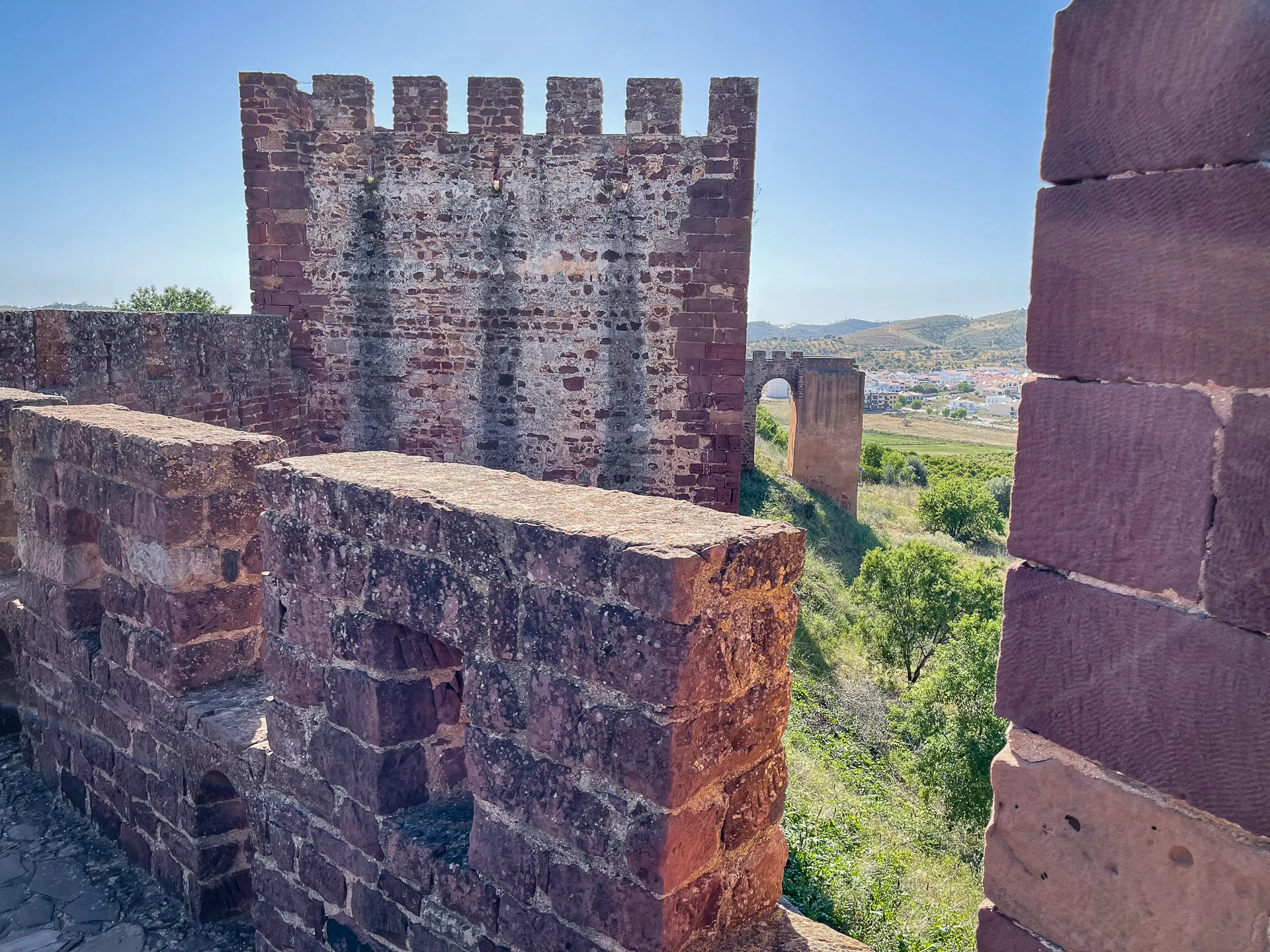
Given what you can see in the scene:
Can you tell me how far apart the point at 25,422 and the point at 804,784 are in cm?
514

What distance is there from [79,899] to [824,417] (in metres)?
22.5

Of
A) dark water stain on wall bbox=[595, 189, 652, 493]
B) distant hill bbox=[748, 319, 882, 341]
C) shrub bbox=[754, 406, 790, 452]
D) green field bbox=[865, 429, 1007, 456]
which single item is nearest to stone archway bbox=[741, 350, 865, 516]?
shrub bbox=[754, 406, 790, 452]

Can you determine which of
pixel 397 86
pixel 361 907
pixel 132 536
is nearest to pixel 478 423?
pixel 397 86

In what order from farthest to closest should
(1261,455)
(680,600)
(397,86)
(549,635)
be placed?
(397,86), (549,635), (680,600), (1261,455)

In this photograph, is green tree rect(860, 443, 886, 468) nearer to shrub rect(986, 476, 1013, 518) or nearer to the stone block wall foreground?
shrub rect(986, 476, 1013, 518)

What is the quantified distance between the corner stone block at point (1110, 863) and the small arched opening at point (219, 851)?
270 centimetres

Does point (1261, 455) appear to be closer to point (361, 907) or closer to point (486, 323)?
point (361, 907)

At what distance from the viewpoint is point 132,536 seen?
11.2ft

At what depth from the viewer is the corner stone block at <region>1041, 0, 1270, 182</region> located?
1.33 meters

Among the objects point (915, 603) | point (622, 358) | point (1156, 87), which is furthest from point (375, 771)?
point (915, 603)

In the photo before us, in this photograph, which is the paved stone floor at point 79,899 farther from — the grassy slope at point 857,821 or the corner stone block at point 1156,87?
the corner stone block at point 1156,87

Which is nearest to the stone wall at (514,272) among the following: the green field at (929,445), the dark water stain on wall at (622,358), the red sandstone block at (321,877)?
the dark water stain on wall at (622,358)

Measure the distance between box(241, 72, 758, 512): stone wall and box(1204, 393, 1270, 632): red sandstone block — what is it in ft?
23.8

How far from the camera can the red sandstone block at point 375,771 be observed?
2.57 metres
